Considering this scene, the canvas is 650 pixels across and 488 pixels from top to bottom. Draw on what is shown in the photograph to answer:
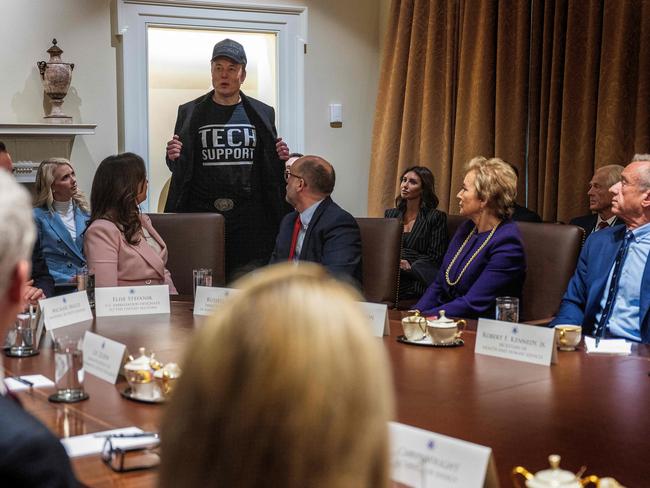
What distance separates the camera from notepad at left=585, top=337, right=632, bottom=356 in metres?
2.39

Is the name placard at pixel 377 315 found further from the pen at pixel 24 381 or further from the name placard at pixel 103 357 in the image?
the pen at pixel 24 381

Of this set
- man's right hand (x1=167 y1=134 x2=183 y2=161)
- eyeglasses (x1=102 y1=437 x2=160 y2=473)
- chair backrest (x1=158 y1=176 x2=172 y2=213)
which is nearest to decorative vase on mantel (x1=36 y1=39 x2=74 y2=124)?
man's right hand (x1=167 y1=134 x2=183 y2=161)

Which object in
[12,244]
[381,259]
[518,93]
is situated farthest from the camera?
[518,93]

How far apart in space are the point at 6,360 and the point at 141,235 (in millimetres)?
1258

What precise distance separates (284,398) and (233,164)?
525 cm

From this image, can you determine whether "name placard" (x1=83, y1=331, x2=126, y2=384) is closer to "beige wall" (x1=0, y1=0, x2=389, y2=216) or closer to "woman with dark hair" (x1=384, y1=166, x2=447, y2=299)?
"woman with dark hair" (x1=384, y1=166, x2=447, y2=299)

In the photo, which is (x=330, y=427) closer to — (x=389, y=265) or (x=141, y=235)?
(x=141, y=235)

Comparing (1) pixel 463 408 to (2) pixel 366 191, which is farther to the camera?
(2) pixel 366 191

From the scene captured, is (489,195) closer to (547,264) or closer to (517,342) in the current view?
(547,264)

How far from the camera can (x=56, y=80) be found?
5203mm

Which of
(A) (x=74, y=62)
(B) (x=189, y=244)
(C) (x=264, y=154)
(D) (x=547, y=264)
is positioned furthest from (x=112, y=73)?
(D) (x=547, y=264)

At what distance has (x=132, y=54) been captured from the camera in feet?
18.2

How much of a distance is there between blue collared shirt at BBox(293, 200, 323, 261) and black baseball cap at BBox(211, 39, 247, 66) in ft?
6.80

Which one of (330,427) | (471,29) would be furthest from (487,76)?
(330,427)
